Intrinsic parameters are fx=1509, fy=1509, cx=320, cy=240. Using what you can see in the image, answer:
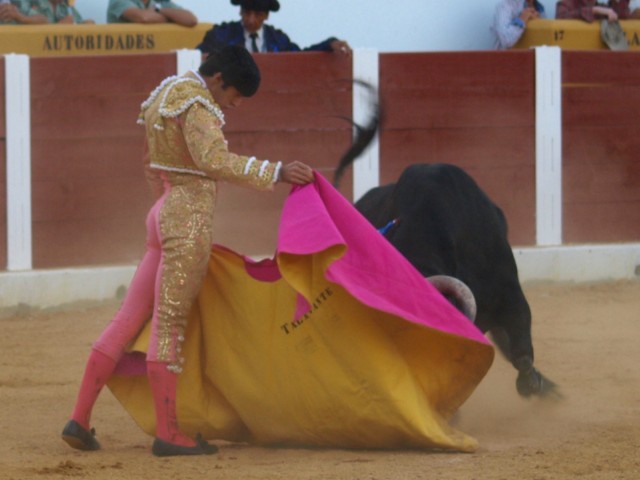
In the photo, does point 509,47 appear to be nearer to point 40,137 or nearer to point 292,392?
point 40,137

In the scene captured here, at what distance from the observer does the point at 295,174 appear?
12.1ft

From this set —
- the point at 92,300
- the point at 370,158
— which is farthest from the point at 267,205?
the point at 92,300

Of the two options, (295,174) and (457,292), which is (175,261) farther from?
(457,292)

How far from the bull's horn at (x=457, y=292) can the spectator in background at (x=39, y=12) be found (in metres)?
3.85

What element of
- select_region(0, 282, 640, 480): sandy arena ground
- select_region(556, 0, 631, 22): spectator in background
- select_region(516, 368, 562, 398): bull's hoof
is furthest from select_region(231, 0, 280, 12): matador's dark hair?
select_region(516, 368, 562, 398): bull's hoof

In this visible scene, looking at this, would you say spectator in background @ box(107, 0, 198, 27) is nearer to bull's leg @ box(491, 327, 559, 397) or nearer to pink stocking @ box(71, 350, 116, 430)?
bull's leg @ box(491, 327, 559, 397)

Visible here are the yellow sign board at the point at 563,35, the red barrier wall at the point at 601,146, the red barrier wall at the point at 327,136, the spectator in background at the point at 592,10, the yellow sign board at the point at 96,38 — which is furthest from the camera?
the spectator in background at the point at 592,10

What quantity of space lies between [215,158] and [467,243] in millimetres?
1093

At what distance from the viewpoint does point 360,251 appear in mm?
3822

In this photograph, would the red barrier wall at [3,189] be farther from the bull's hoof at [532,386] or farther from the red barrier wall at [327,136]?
the bull's hoof at [532,386]

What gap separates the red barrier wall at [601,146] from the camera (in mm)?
7777

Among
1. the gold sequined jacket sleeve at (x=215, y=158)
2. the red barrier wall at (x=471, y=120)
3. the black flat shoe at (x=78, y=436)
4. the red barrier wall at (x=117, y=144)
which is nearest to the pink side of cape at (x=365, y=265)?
the gold sequined jacket sleeve at (x=215, y=158)

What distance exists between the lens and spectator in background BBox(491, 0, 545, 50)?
827 centimetres

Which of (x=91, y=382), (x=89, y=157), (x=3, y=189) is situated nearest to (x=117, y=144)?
(x=89, y=157)
